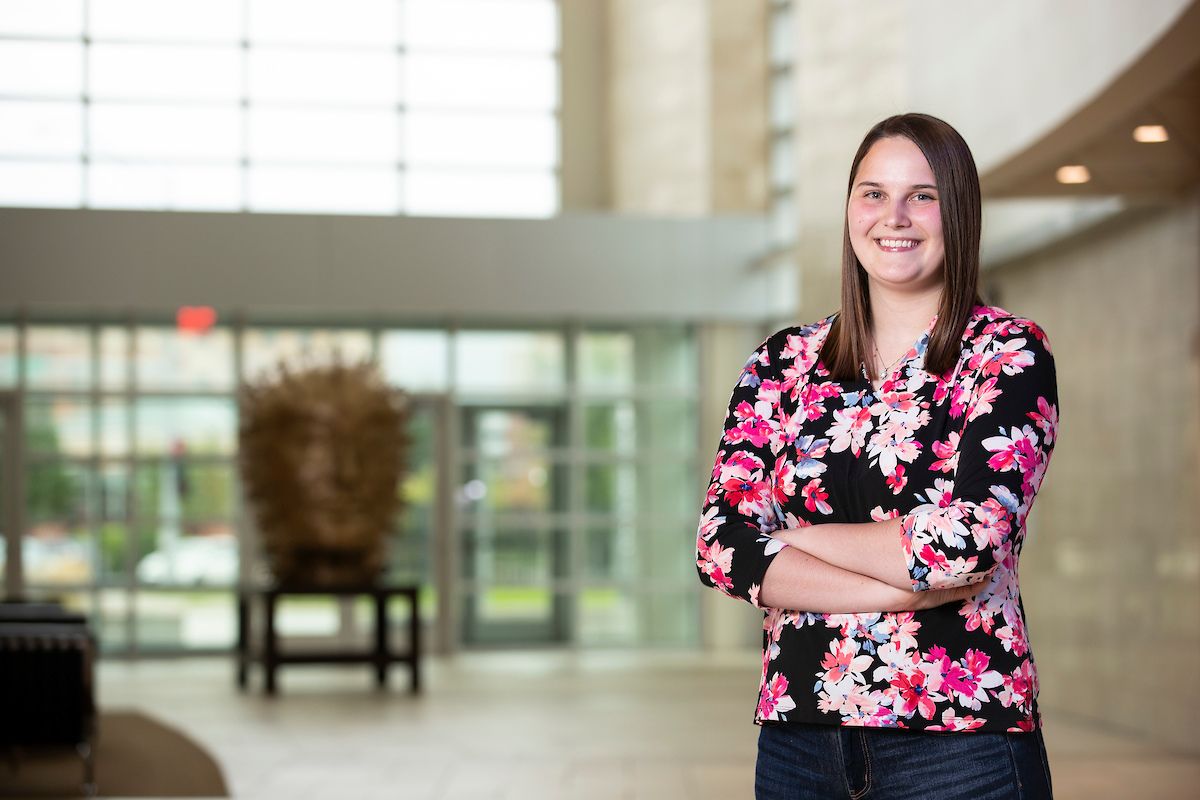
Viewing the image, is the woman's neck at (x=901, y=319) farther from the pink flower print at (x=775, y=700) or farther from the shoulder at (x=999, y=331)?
the pink flower print at (x=775, y=700)

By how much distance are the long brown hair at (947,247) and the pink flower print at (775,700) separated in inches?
15.3

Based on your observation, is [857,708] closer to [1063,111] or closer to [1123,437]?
[1063,111]

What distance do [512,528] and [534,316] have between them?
1.94 m

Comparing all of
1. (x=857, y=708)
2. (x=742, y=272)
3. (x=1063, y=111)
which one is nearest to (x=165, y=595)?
(x=742, y=272)

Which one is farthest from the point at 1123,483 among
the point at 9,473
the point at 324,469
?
the point at 9,473

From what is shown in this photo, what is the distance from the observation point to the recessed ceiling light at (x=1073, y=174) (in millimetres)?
Answer: 6938

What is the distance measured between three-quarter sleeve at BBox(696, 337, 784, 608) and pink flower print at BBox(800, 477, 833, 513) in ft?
0.20

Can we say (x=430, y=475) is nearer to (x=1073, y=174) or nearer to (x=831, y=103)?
(x=831, y=103)

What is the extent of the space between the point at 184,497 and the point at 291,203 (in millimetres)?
3743

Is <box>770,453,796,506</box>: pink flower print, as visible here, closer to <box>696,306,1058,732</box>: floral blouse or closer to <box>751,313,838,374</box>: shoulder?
<box>696,306,1058,732</box>: floral blouse

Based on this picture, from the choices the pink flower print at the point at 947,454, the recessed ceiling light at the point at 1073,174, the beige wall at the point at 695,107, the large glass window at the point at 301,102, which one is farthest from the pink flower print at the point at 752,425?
the large glass window at the point at 301,102

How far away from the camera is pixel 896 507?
176 cm

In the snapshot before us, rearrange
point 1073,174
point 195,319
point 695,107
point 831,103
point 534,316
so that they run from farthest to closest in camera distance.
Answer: point 695,107, point 534,316, point 195,319, point 831,103, point 1073,174

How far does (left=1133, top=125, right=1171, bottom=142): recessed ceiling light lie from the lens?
6238mm
